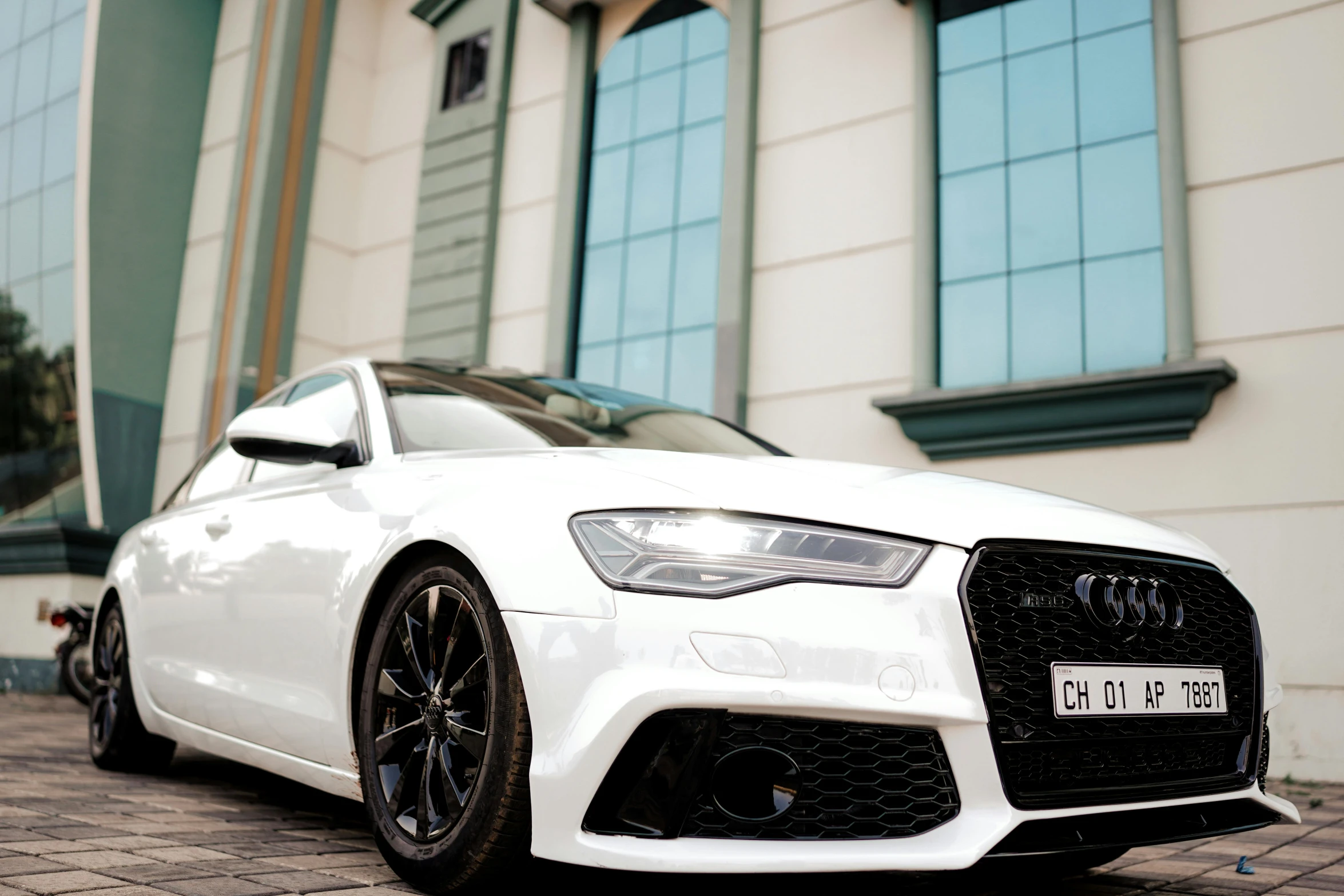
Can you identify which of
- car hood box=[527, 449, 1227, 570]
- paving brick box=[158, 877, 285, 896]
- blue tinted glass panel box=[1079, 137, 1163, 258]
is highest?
blue tinted glass panel box=[1079, 137, 1163, 258]

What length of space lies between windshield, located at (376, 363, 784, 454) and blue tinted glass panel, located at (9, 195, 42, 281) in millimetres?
9312

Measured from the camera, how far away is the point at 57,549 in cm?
975

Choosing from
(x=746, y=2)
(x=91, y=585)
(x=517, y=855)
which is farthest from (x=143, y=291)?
(x=517, y=855)

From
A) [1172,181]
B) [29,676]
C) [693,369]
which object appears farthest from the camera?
[29,676]

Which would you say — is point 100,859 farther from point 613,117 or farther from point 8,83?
point 8,83

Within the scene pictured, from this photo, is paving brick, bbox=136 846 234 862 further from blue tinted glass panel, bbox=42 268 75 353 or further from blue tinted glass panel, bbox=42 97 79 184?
blue tinted glass panel, bbox=42 97 79 184

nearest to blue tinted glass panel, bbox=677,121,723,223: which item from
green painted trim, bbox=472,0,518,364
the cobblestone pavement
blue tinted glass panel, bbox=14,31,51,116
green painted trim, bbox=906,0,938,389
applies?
green painted trim, bbox=906,0,938,389

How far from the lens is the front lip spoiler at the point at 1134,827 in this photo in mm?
2016

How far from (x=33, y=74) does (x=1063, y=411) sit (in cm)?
1076

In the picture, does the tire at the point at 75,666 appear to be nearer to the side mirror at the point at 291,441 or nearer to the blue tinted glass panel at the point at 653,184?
the blue tinted glass panel at the point at 653,184

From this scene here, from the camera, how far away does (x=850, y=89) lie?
7.82 metres

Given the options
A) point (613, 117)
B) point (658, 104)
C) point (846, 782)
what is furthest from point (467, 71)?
point (846, 782)

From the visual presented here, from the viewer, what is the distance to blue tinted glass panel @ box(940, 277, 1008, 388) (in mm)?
6871

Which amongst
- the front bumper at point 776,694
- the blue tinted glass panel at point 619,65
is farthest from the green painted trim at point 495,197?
the front bumper at point 776,694
